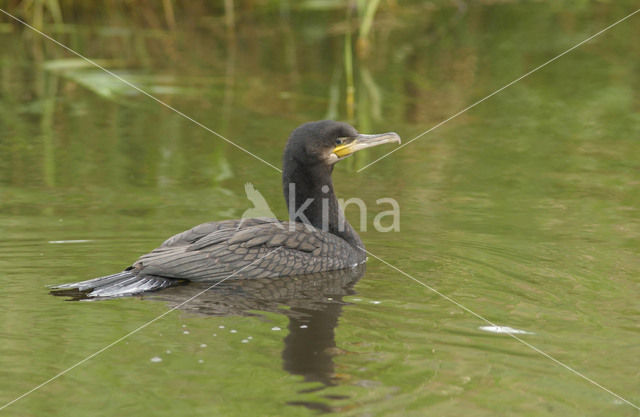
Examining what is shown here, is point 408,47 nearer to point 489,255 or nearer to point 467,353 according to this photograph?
point 489,255

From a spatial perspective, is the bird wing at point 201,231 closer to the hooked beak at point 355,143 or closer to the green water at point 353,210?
the green water at point 353,210

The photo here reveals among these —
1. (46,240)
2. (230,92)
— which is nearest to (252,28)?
(230,92)

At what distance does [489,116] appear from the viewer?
12328mm

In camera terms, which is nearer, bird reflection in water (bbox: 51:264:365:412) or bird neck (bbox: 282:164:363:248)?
bird reflection in water (bbox: 51:264:365:412)

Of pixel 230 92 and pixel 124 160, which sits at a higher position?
pixel 230 92

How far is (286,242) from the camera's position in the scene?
7.17 metres

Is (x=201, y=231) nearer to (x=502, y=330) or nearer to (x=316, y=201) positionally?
(x=316, y=201)

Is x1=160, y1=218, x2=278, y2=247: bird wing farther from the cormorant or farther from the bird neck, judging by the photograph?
the bird neck

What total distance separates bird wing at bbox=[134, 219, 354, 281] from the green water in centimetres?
25

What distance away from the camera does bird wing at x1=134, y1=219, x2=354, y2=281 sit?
676cm

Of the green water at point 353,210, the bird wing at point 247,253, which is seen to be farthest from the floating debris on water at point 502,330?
the bird wing at point 247,253

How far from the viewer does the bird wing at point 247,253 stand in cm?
676

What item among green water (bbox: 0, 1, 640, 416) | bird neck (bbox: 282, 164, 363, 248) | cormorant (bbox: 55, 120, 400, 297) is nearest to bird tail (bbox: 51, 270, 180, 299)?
cormorant (bbox: 55, 120, 400, 297)

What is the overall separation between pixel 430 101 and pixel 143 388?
27.8 ft
